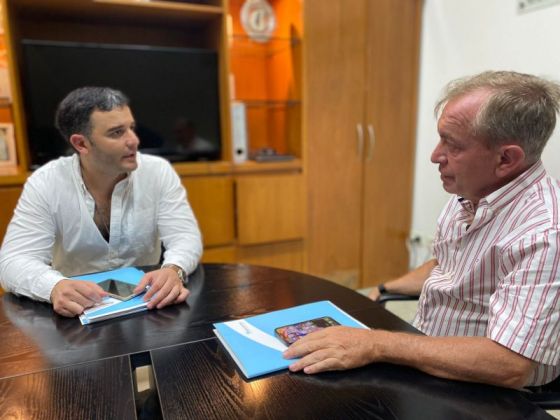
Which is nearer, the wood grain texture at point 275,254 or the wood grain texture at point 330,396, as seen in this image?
the wood grain texture at point 330,396

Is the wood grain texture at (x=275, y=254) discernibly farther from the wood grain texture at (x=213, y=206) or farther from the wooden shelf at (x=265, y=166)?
the wooden shelf at (x=265, y=166)

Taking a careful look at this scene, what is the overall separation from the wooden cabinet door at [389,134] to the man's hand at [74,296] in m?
2.13

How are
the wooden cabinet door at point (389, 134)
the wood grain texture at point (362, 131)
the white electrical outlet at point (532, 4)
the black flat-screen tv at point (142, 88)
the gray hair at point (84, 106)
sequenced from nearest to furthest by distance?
the gray hair at point (84, 106) < the white electrical outlet at point (532, 4) < the black flat-screen tv at point (142, 88) < the wood grain texture at point (362, 131) < the wooden cabinet door at point (389, 134)

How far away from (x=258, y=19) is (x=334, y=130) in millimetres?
826

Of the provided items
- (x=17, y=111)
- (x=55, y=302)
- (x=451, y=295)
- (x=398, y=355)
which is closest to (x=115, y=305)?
(x=55, y=302)

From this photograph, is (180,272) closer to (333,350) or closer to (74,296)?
(74,296)

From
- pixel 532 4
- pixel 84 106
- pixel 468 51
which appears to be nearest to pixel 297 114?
pixel 468 51

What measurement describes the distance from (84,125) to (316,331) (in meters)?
1.17

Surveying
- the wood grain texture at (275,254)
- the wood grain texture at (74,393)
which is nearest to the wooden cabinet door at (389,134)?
the wood grain texture at (275,254)

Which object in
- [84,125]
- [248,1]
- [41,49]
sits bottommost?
[84,125]

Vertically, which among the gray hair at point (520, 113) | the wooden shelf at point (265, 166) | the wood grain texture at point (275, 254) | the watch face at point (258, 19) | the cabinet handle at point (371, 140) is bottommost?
the wood grain texture at point (275, 254)

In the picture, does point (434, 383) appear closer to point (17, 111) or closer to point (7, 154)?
point (17, 111)

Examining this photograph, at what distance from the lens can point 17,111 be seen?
6.88ft

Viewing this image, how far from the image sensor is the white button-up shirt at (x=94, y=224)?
1.45 meters
